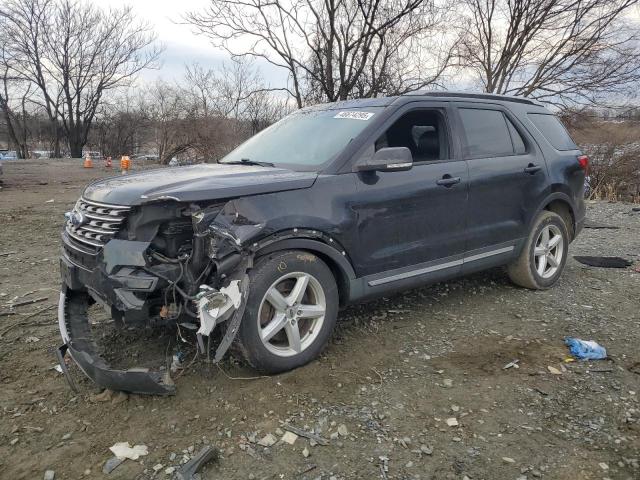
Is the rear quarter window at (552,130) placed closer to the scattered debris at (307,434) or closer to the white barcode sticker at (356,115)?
the white barcode sticker at (356,115)

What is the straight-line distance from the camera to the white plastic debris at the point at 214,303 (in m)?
2.72

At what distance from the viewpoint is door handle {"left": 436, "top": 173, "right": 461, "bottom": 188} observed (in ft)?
12.6

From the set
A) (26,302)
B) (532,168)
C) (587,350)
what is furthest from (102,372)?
(532,168)

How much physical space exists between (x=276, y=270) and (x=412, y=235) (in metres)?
1.25

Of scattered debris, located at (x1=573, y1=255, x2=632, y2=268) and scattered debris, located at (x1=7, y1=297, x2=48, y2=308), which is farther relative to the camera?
scattered debris, located at (x1=573, y1=255, x2=632, y2=268)

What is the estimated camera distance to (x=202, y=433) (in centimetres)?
260

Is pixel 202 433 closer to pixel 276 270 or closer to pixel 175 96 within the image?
pixel 276 270

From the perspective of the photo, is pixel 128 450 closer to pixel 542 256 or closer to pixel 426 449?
pixel 426 449

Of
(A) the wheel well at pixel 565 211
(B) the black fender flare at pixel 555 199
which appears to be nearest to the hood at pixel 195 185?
(B) the black fender flare at pixel 555 199

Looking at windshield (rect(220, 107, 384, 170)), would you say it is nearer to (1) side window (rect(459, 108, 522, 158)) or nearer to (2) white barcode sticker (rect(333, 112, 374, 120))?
(2) white barcode sticker (rect(333, 112, 374, 120))

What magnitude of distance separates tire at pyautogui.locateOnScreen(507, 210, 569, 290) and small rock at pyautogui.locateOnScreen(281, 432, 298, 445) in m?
3.13

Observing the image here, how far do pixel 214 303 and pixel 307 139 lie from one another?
1.71 meters

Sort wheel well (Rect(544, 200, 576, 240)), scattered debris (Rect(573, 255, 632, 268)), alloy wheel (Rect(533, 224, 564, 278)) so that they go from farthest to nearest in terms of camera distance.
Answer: scattered debris (Rect(573, 255, 632, 268)) → wheel well (Rect(544, 200, 576, 240)) → alloy wheel (Rect(533, 224, 564, 278))

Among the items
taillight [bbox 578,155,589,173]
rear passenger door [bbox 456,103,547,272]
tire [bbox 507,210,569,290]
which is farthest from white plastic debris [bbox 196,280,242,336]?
taillight [bbox 578,155,589,173]
